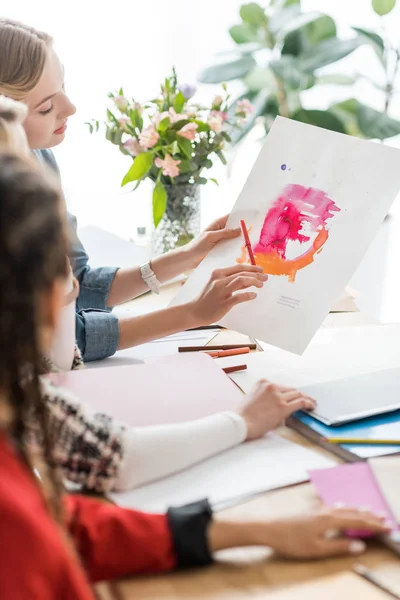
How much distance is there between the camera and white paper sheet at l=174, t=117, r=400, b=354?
3.87 feet

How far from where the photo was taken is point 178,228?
180 centimetres

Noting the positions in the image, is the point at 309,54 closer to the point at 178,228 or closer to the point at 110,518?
the point at 178,228

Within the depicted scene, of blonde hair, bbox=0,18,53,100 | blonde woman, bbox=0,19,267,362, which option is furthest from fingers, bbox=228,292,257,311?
blonde hair, bbox=0,18,53,100

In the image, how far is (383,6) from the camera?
2.54 metres

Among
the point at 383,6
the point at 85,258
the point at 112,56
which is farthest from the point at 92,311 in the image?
the point at 383,6

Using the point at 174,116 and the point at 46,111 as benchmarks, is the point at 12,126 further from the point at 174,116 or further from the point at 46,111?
the point at 174,116

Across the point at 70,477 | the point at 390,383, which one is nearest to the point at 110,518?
the point at 70,477

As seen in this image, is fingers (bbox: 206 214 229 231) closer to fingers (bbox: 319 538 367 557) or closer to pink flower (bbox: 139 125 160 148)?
pink flower (bbox: 139 125 160 148)

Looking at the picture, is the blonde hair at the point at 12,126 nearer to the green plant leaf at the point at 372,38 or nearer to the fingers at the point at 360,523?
the fingers at the point at 360,523

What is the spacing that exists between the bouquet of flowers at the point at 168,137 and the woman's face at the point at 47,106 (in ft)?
0.95

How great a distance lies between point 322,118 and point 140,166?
3.40 ft

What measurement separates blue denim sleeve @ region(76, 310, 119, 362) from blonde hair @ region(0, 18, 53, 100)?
1.40 ft

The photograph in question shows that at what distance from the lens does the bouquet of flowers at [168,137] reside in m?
1.71

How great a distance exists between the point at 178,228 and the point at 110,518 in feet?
3.72
